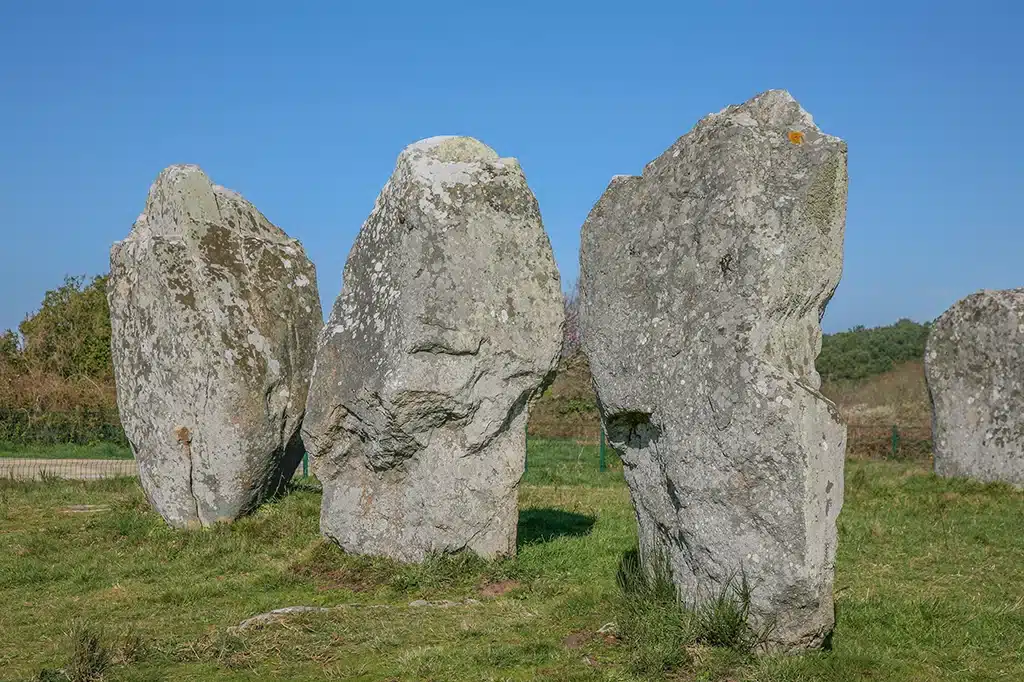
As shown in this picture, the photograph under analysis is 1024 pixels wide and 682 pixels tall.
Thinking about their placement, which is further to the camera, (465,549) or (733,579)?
(465,549)

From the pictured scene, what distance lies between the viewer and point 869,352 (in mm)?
47125

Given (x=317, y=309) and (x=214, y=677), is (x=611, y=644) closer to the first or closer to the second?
(x=214, y=677)

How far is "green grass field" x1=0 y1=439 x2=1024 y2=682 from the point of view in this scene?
7617 mm

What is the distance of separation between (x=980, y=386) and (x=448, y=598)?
10.6 m

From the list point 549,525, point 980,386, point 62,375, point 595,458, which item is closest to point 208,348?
point 549,525

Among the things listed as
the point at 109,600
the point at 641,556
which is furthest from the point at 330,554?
the point at 641,556

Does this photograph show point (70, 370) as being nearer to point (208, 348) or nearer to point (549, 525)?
point (208, 348)

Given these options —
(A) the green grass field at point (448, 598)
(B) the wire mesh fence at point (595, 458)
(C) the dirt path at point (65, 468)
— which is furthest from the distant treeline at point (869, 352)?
(A) the green grass field at point (448, 598)

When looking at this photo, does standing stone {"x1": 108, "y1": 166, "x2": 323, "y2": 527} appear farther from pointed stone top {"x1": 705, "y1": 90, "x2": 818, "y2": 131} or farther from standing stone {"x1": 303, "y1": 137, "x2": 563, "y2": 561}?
pointed stone top {"x1": 705, "y1": 90, "x2": 818, "y2": 131}

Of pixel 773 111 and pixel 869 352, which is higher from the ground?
pixel 869 352

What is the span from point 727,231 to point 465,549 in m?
4.67

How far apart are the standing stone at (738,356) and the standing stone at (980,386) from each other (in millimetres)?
10340

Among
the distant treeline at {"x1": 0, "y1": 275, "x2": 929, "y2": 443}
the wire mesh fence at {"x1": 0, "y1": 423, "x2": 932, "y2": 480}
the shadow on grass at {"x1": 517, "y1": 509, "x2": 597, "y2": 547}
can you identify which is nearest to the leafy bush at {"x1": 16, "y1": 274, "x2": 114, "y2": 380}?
the distant treeline at {"x1": 0, "y1": 275, "x2": 929, "y2": 443}

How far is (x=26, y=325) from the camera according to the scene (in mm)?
32750
